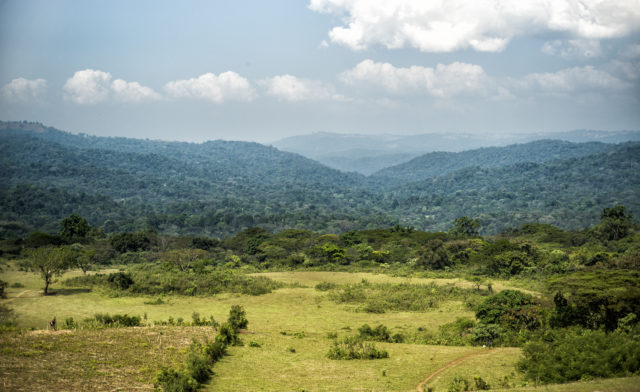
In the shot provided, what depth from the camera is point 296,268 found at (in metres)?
54.1

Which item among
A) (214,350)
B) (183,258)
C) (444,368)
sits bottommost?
(183,258)

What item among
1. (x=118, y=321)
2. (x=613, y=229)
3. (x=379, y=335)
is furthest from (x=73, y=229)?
(x=613, y=229)

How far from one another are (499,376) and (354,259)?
1639 inches

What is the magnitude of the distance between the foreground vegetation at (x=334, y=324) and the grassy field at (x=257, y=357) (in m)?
0.08

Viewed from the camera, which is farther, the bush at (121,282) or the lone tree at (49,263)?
the bush at (121,282)

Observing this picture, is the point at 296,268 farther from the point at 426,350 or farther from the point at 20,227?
the point at 20,227

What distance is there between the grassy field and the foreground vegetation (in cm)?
8

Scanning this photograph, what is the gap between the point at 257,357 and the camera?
69.4 feet

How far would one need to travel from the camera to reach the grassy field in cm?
1655

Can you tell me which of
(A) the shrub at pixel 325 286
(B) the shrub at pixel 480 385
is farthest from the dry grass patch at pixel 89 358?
(A) the shrub at pixel 325 286

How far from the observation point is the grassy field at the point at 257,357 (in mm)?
16547

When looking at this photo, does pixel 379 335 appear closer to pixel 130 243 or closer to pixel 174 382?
pixel 174 382

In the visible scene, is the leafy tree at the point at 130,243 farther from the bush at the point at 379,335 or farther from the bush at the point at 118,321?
the bush at the point at 379,335

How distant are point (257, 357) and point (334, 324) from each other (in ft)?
28.1
